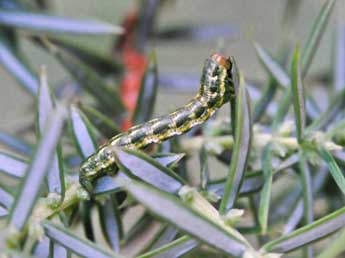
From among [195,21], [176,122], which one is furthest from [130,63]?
[176,122]

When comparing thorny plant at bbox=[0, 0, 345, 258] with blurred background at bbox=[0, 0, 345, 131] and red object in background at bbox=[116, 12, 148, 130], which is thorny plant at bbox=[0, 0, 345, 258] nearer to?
red object in background at bbox=[116, 12, 148, 130]

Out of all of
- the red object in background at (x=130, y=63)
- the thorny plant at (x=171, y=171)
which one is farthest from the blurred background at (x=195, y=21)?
the thorny plant at (x=171, y=171)

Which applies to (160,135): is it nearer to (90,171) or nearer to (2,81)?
(90,171)

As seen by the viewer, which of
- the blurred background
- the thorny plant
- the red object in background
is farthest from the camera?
the blurred background

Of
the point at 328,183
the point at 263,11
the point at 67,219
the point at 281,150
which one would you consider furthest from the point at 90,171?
the point at 263,11

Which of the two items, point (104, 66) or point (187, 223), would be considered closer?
point (187, 223)

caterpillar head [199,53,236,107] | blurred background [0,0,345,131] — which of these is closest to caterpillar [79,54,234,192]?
caterpillar head [199,53,236,107]

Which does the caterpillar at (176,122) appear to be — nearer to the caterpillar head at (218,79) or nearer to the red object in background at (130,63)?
the caterpillar head at (218,79)
